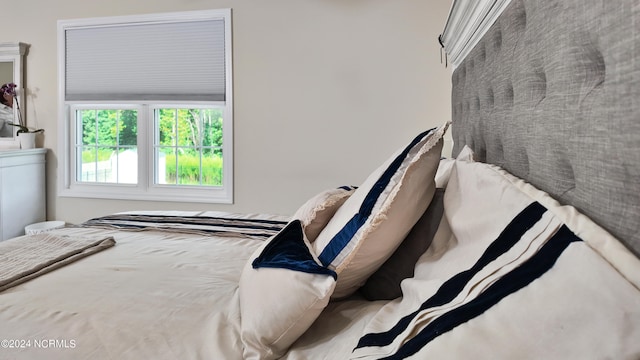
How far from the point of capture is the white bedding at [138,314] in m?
0.99

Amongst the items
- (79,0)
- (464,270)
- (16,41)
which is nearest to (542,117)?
(464,270)

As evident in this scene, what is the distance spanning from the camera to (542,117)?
807mm

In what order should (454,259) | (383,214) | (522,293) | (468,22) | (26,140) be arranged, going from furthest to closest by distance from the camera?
(26,140)
(468,22)
(383,214)
(454,259)
(522,293)

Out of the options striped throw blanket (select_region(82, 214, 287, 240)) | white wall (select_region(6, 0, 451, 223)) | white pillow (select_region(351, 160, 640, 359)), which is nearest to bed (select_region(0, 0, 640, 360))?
white pillow (select_region(351, 160, 640, 359))

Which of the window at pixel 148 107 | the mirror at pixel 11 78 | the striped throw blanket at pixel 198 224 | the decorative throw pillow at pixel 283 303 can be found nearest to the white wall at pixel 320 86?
Result: the window at pixel 148 107

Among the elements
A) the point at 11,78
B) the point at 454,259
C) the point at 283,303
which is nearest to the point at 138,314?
the point at 283,303

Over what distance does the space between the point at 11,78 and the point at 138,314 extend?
11.9 ft

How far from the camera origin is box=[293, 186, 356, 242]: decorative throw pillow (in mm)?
1182

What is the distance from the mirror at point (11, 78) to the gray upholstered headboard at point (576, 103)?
3.95 m

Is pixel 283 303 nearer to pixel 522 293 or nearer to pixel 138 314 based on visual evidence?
pixel 138 314

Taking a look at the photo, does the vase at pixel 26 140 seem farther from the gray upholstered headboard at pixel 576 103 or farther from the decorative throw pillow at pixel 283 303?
the gray upholstered headboard at pixel 576 103

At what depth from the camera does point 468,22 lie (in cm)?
156

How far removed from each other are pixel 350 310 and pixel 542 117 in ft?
1.85

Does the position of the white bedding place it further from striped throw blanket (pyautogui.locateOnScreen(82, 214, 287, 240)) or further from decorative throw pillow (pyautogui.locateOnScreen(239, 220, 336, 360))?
striped throw blanket (pyautogui.locateOnScreen(82, 214, 287, 240))
